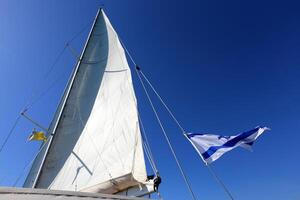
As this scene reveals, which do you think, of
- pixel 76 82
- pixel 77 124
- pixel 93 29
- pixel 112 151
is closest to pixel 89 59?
pixel 76 82

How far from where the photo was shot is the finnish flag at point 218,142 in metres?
6.52

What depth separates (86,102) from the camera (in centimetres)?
917

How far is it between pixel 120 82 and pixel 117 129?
2.28 m

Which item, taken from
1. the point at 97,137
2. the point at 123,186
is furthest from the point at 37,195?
the point at 97,137

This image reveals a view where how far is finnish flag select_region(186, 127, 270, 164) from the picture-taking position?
257 inches

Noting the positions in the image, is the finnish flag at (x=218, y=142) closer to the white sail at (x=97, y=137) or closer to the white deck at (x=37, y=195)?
the white sail at (x=97, y=137)

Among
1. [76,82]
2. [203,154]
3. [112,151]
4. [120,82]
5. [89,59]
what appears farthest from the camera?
[89,59]

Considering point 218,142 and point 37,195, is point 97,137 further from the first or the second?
point 37,195

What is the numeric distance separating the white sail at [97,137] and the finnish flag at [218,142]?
1.76m

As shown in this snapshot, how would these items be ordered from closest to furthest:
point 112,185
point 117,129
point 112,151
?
point 112,185, point 112,151, point 117,129

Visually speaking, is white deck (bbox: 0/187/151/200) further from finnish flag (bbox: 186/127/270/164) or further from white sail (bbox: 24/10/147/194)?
finnish flag (bbox: 186/127/270/164)

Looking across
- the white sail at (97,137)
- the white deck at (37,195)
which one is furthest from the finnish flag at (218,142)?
the white deck at (37,195)

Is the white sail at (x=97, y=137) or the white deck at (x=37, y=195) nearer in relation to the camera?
the white deck at (x=37, y=195)

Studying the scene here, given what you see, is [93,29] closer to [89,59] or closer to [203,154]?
[89,59]
